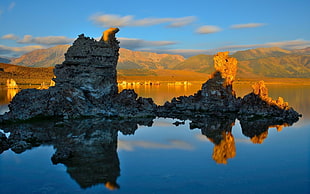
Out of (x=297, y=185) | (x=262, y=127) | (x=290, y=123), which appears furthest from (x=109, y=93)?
(x=297, y=185)

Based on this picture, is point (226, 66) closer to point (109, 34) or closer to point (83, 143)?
point (109, 34)

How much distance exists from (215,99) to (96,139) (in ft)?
53.1

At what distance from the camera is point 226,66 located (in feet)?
109

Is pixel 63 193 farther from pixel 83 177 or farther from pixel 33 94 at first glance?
pixel 33 94

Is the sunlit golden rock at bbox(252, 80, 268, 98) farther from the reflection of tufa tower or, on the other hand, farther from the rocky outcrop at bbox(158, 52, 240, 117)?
the reflection of tufa tower

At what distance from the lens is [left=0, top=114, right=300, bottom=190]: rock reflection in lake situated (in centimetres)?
1343

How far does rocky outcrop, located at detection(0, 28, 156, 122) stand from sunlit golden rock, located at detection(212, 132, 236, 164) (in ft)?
34.2

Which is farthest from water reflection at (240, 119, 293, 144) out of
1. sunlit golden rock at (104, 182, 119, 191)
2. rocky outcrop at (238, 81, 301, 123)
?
sunlit golden rock at (104, 182, 119, 191)

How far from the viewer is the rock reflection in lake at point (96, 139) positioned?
13.4 meters

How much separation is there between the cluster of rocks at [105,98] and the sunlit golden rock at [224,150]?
355 inches

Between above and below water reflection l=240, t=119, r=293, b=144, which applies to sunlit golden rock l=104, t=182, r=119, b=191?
above

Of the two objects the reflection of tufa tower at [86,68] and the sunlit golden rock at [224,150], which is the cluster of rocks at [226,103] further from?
the sunlit golden rock at [224,150]

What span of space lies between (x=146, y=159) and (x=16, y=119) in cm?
1352

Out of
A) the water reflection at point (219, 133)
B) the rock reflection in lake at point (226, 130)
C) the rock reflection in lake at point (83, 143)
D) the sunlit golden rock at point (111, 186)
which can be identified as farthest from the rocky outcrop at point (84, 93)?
the sunlit golden rock at point (111, 186)
